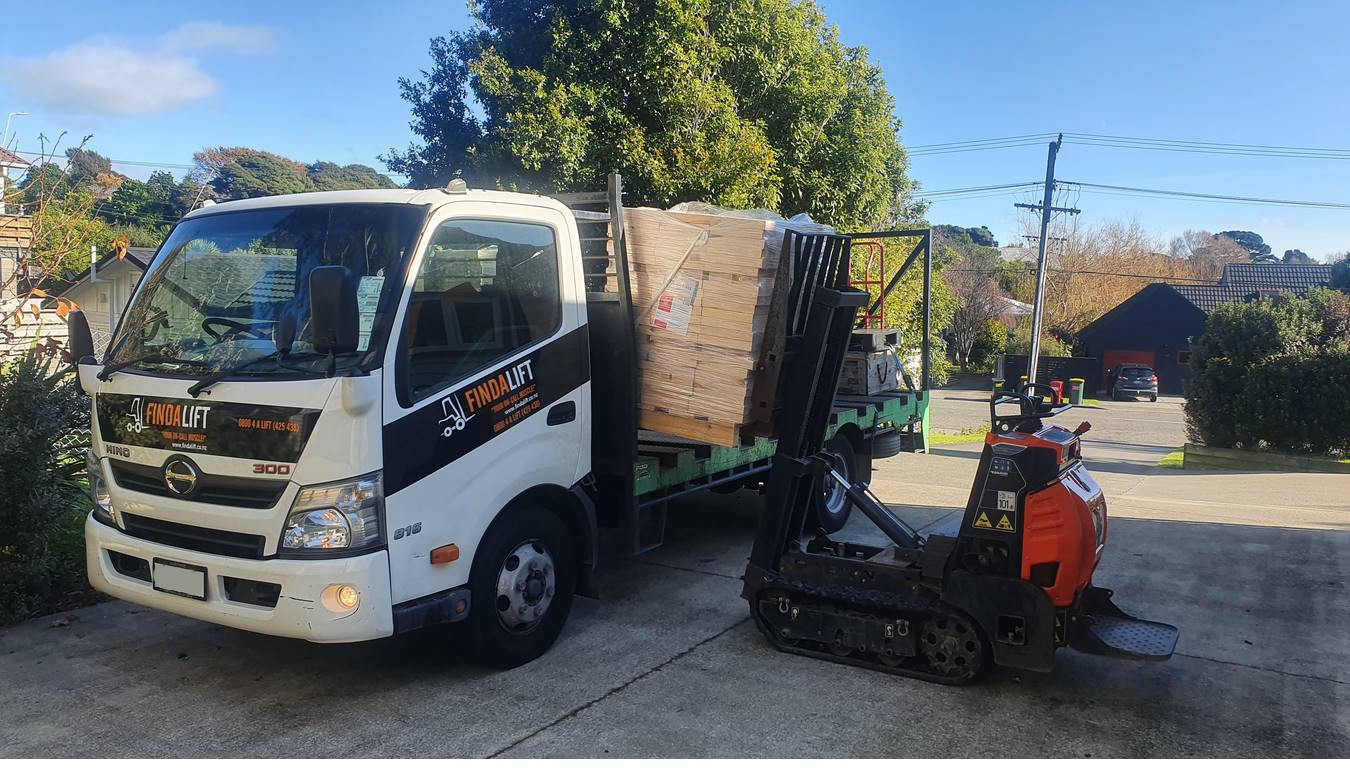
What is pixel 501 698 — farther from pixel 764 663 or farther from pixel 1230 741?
pixel 1230 741

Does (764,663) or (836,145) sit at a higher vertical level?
(836,145)

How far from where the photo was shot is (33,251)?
22.2 ft

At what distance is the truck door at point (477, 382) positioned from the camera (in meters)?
4.27

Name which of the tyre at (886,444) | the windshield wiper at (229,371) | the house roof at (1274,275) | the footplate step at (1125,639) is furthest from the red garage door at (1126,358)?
the windshield wiper at (229,371)

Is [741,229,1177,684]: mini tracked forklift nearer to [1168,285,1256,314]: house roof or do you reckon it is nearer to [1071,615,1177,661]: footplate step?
[1071,615,1177,661]: footplate step

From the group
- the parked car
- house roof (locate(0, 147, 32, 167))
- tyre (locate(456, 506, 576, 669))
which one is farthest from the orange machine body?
the parked car

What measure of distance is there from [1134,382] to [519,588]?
41114 millimetres

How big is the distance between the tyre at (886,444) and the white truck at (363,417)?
13.6 ft

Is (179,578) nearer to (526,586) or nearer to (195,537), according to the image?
(195,537)

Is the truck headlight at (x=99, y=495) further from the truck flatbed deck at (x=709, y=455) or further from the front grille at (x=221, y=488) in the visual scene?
the truck flatbed deck at (x=709, y=455)

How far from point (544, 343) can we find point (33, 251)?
439 centimetres

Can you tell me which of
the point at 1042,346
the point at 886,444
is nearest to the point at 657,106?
the point at 886,444

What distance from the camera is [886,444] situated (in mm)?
9203

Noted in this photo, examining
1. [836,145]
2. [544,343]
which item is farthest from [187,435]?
[836,145]
